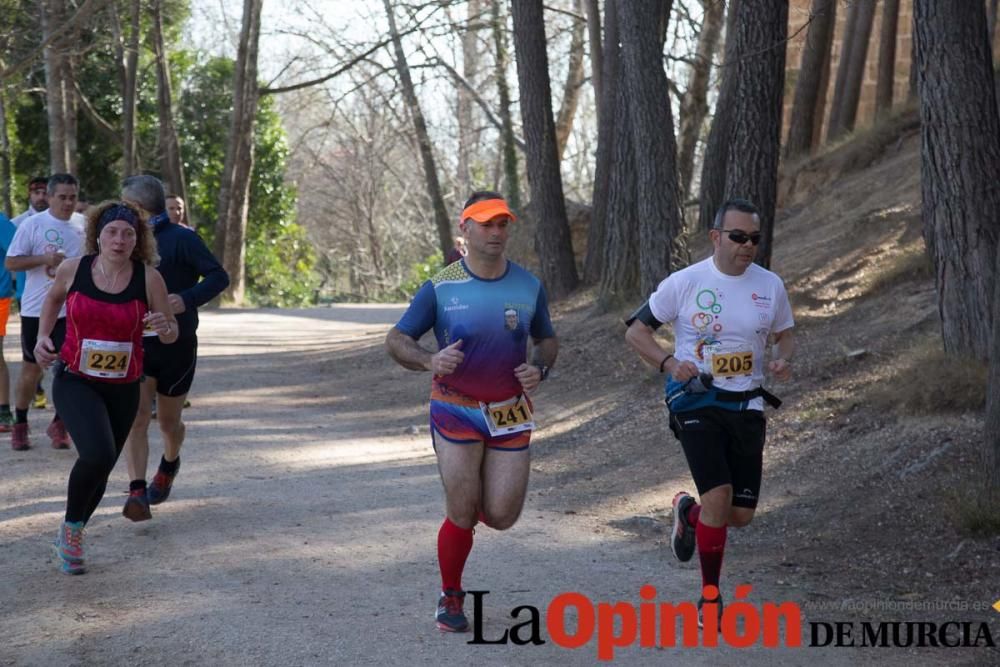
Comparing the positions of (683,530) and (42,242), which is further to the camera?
(42,242)

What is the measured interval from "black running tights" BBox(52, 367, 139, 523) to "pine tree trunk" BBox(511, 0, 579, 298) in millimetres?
13765

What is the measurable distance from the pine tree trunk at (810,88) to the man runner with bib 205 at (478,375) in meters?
19.1

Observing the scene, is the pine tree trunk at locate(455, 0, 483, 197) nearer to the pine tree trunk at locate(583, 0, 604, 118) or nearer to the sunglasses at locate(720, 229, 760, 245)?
the pine tree trunk at locate(583, 0, 604, 118)

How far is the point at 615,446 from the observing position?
12.9 metres

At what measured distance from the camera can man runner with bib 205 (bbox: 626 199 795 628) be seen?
6.87 metres

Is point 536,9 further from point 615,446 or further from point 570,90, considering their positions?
point 570,90

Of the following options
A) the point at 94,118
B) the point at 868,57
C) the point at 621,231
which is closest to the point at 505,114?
the point at 868,57

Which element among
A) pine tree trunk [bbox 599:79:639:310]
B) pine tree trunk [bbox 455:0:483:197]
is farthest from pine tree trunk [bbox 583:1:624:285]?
pine tree trunk [bbox 455:0:483:197]

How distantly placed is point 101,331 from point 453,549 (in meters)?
2.52

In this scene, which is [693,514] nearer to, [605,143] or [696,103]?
[605,143]

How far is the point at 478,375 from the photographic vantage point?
6594mm

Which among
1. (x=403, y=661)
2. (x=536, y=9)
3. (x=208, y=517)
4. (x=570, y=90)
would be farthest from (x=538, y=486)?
(x=570, y=90)

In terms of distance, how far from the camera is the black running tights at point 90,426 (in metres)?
7.73

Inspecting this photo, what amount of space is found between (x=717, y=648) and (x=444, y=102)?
41291mm
